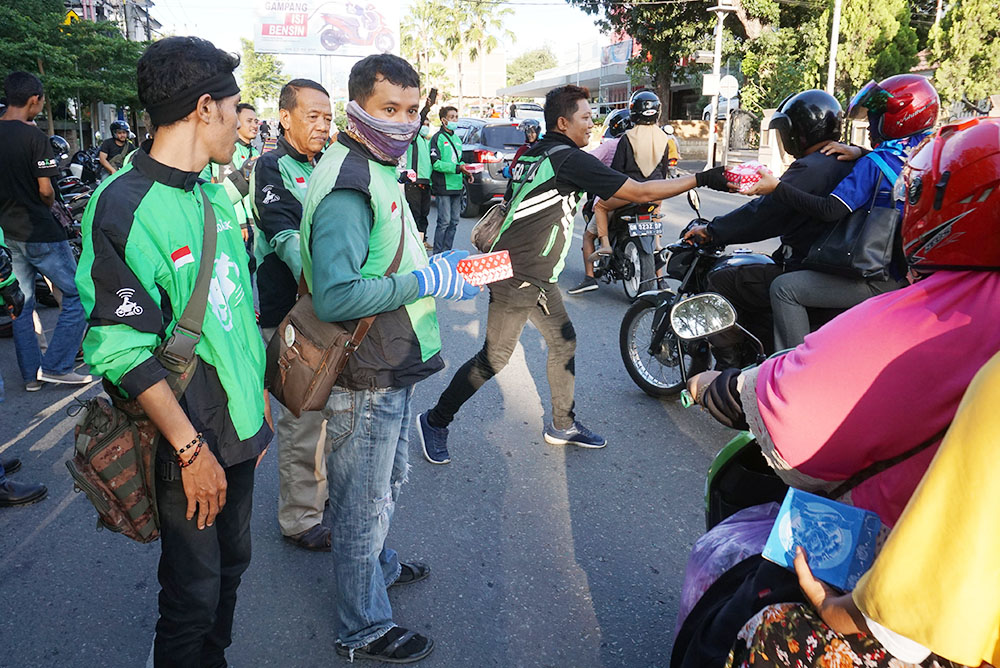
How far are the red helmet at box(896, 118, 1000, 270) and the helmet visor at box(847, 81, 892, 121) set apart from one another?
2.62m

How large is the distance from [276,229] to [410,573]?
1.62m

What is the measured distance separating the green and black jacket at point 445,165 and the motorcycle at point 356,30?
102 feet

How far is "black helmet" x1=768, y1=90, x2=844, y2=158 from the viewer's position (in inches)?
150

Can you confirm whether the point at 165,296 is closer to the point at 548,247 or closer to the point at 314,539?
the point at 314,539

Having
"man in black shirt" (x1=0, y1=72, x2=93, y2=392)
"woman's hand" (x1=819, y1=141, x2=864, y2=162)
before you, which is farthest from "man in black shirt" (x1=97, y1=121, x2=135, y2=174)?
"woman's hand" (x1=819, y1=141, x2=864, y2=162)

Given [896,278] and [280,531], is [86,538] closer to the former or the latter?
[280,531]

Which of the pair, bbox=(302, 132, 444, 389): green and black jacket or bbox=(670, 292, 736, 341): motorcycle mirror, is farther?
bbox=(670, 292, 736, 341): motorcycle mirror

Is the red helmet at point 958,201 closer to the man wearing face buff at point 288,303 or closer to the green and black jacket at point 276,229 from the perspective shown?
the man wearing face buff at point 288,303

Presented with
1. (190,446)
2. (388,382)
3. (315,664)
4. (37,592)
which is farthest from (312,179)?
(37,592)

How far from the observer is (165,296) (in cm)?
185

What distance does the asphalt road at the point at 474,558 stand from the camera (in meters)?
2.71

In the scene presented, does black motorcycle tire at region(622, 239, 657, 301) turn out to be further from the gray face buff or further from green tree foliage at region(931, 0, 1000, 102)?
green tree foliage at region(931, 0, 1000, 102)

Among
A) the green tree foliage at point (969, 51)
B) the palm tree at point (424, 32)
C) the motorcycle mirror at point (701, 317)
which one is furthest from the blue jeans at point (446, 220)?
the palm tree at point (424, 32)

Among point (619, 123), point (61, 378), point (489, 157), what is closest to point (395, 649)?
point (61, 378)
